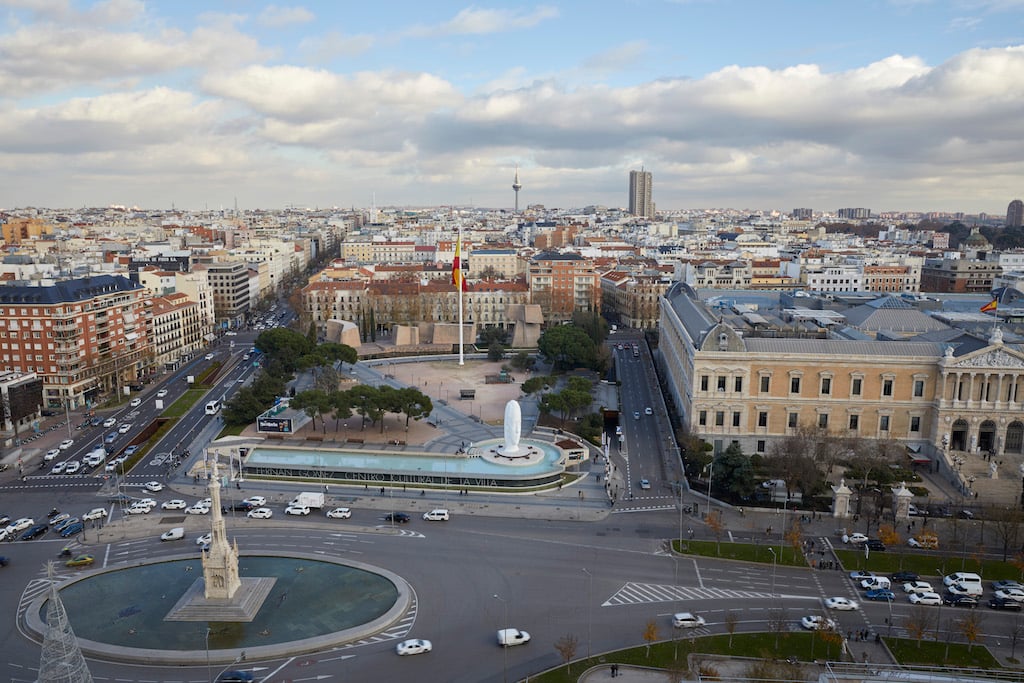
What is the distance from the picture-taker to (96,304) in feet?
339

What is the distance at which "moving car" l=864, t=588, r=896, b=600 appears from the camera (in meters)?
50.0

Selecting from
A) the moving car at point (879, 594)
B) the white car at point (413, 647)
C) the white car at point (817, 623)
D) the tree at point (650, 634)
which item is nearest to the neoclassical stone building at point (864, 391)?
the moving car at point (879, 594)

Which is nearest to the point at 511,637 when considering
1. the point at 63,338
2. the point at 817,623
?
the point at 817,623

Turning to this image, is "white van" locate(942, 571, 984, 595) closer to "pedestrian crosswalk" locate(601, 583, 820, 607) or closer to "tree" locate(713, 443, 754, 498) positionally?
"pedestrian crosswalk" locate(601, 583, 820, 607)

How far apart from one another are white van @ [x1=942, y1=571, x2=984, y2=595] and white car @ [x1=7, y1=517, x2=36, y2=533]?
70226mm

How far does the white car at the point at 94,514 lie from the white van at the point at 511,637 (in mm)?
38786

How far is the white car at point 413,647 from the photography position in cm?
4306

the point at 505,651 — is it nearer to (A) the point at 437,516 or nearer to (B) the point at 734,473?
(A) the point at 437,516

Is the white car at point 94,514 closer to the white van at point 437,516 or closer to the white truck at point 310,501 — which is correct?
the white truck at point 310,501

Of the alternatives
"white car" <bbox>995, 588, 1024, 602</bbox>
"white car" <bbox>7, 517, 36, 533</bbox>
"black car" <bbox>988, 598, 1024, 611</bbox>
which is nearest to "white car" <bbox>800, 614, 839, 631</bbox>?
"black car" <bbox>988, 598, 1024, 611</bbox>

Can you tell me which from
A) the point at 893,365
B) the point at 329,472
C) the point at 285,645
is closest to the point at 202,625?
the point at 285,645

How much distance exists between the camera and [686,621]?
4641 centimetres

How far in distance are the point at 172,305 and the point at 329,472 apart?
69.5 meters

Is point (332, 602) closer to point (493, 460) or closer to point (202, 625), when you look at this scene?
point (202, 625)
